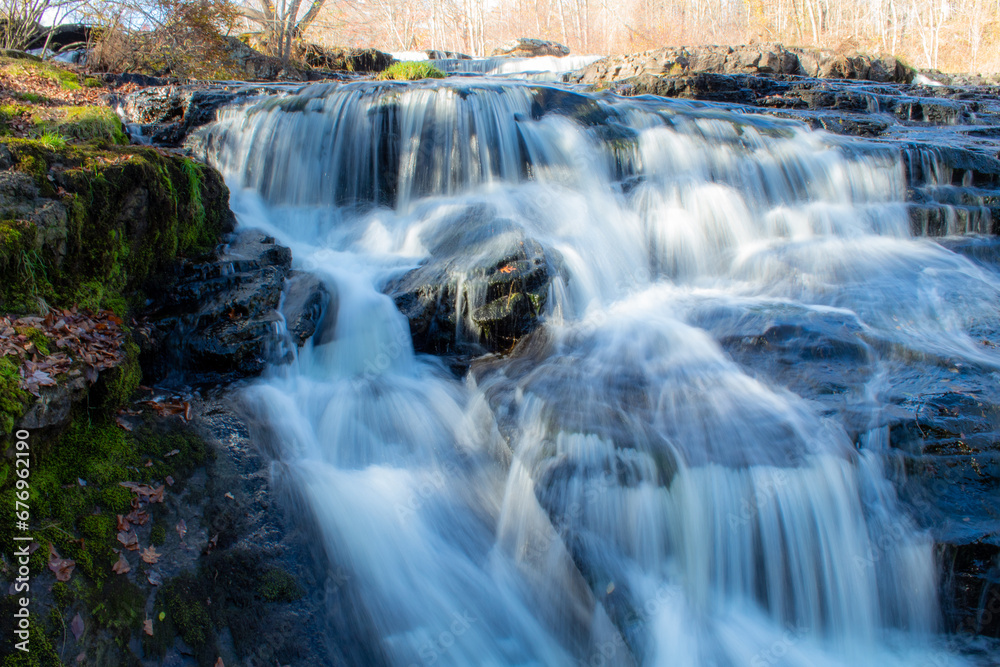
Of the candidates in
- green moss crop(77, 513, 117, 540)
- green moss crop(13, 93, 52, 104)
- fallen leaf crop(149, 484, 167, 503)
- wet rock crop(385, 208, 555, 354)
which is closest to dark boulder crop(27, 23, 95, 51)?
green moss crop(13, 93, 52, 104)

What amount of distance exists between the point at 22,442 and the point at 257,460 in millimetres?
1352

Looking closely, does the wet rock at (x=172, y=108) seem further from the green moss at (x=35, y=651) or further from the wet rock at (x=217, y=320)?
the green moss at (x=35, y=651)

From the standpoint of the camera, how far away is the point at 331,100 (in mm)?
9484

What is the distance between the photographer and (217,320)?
5.21 m

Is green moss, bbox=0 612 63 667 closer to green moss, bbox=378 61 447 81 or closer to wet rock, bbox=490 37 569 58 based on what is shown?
green moss, bbox=378 61 447 81

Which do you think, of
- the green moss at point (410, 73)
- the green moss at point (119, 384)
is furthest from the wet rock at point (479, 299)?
the green moss at point (410, 73)

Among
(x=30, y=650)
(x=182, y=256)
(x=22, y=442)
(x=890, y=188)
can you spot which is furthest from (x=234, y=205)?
(x=890, y=188)

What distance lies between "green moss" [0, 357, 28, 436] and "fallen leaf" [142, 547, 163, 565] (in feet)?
2.59

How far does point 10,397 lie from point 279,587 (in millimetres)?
1796

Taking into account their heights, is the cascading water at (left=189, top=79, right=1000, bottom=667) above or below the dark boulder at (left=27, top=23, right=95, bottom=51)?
below

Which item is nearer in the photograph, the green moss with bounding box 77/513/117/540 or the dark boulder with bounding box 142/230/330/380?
the green moss with bounding box 77/513/117/540

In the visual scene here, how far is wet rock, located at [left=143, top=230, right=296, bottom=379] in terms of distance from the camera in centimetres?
500

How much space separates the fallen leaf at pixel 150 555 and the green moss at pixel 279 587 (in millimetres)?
576

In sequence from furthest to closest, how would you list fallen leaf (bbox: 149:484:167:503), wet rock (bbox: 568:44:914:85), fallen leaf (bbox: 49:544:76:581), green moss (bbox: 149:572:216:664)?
wet rock (bbox: 568:44:914:85)
fallen leaf (bbox: 149:484:167:503)
green moss (bbox: 149:572:216:664)
fallen leaf (bbox: 49:544:76:581)
